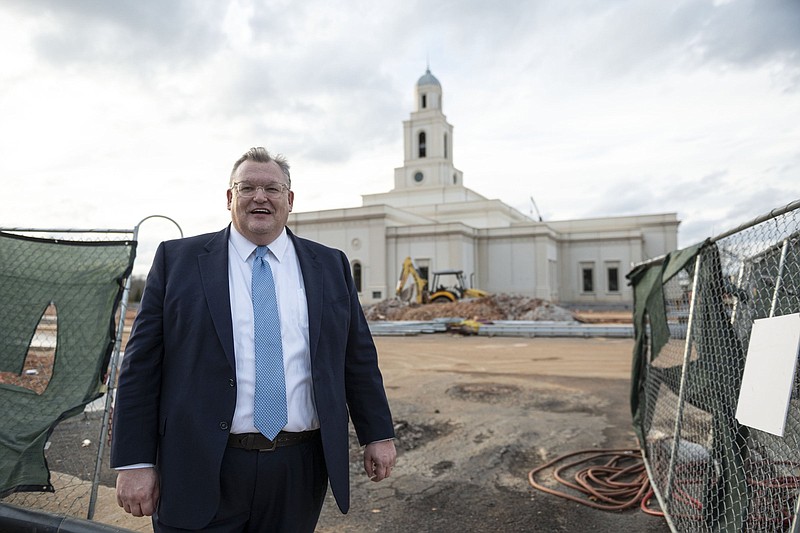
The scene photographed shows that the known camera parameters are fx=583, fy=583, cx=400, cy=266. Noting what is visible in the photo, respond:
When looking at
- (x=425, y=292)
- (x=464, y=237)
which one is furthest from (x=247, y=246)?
(x=464, y=237)

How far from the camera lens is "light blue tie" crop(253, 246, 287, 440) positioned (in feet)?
7.93

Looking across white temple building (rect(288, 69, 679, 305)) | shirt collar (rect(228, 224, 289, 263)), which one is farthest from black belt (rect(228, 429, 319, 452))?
white temple building (rect(288, 69, 679, 305))

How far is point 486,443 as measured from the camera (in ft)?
21.3

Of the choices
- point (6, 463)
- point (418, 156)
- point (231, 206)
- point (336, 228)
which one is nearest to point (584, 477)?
point (231, 206)

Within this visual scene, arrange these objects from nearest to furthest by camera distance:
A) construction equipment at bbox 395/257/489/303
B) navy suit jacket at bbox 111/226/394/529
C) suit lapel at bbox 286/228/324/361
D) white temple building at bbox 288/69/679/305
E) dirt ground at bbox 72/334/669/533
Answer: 1. navy suit jacket at bbox 111/226/394/529
2. suit lapel at bbox 286/228/324/361
3. dirt ground at bbox 72/334/669/533
4. construction equipment at bbox 395/257/489/303
5. white temple building at bbox 288/69/679/305

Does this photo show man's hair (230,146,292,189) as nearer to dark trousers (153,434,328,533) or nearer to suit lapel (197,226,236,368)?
suit lapel (197,226,236,368)

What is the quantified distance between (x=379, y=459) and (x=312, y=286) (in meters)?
0.88

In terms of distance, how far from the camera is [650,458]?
532 centimetres

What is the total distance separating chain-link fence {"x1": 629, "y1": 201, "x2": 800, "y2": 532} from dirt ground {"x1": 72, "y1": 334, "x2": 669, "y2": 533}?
579 millimetres

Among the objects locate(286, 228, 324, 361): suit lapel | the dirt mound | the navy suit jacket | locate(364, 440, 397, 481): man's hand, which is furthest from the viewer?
the dirt mound

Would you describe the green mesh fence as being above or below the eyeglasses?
below

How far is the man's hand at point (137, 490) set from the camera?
237 centimetres

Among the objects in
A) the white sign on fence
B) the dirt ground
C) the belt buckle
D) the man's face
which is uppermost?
the man's face

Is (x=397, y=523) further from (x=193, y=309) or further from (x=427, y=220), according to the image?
(x=427, y=220)
